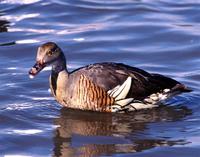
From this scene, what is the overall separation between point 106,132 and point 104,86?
2.67ft

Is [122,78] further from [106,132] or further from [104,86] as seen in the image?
[106,132]

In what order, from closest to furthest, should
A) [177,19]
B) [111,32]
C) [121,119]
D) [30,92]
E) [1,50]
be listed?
[121,119], [30,92], [1,50], [111,32], [177,19]

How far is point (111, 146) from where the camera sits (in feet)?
30.9

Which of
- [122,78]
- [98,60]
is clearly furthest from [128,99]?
[98,60]

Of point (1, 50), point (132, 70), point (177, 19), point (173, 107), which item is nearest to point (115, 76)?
point (132, 70)

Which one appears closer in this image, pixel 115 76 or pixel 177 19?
pixel 115 76

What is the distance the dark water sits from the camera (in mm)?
9516

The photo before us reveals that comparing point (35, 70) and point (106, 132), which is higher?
point (35, 70)

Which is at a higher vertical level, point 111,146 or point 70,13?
point 70,13

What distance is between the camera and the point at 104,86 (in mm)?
10672

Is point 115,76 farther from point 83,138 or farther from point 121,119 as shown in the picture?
point 83,138

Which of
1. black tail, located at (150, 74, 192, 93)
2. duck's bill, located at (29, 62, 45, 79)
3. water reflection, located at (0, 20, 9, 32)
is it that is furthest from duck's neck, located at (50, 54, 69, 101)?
water reflection, located at (0, 20, 9, 32)

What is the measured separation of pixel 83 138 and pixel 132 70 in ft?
5.26

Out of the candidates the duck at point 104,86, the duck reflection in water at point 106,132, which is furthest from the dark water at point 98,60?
the duck at point 104,86
